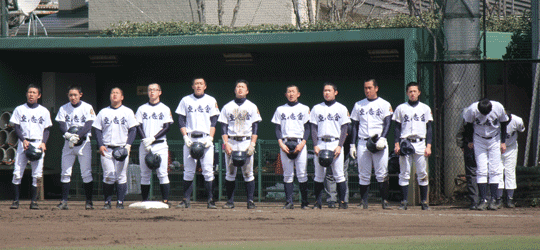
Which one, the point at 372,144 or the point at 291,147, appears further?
the point at 291,147

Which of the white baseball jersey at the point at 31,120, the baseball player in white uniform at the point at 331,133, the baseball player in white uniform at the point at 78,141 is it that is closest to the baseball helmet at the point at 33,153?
the white baseball jersey at the point at 31,120

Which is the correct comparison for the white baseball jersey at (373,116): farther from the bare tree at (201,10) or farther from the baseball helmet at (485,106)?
the bare tree at (201,10)

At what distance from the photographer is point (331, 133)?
949 cm

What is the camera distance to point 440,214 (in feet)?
28.3

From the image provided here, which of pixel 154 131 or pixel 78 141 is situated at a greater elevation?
pixel 154 131

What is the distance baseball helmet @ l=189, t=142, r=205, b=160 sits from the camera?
9.41m

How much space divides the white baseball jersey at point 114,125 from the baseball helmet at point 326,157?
272cm

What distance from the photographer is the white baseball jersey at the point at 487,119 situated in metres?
9.16

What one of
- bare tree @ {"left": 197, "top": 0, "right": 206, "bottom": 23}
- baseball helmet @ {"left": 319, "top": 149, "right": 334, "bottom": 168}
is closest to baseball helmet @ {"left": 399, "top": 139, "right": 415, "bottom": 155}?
baseball helmet @ {"left": 319, "top": 149, "right": 334, "bottom": 168}

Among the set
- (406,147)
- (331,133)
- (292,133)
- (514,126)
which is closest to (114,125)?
Result: (292,133)

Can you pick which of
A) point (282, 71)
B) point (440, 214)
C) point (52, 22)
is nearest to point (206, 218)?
point (440, 214)

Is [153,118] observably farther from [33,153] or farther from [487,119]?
[487,119]

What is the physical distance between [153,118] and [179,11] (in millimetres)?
11270

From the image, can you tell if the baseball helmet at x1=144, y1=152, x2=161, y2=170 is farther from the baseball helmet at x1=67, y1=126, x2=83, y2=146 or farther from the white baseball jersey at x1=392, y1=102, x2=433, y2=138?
the white baseball jersey at x1=392, y1=102, x2=433, y2=138
